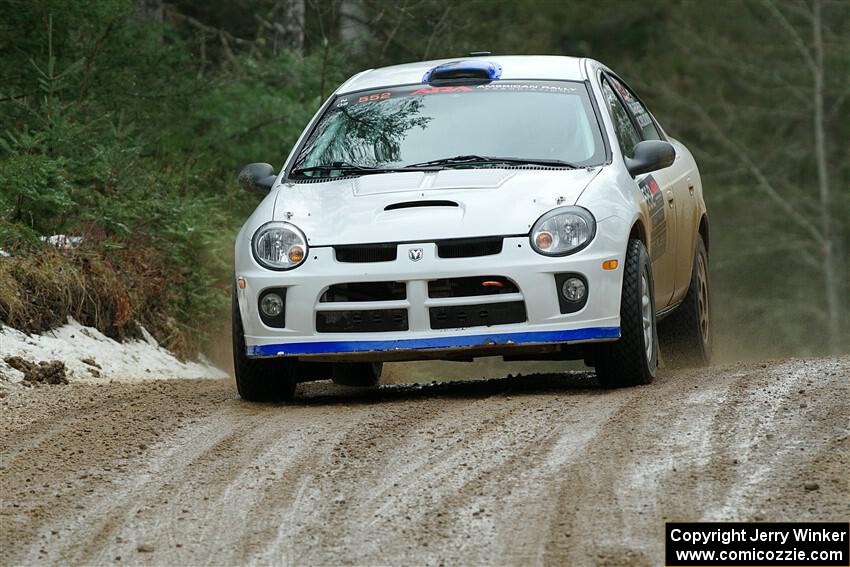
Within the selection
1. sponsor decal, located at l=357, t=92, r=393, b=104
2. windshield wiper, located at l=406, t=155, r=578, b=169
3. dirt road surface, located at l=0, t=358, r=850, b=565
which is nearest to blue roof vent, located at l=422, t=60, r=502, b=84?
sponsor decal, located at l=357, t=92, r=393, b=104

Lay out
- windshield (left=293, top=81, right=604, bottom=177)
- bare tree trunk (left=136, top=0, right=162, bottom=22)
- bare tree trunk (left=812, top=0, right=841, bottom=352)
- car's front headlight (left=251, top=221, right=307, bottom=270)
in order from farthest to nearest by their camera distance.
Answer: bare tree trunk (left=812, top=0, right=841, bottom=352) < bare tree trunk (left=136, top=0, right=162, bottom=22) < windshield (left=293, top=81, right=604, bottom=177) < car's front headlight (left=251, top=221, right=307, bottom=270)

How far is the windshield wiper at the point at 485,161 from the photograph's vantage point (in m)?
8.23

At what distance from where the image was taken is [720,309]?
1411 inches

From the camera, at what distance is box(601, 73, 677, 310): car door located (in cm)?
857

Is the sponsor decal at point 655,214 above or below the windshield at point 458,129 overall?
below

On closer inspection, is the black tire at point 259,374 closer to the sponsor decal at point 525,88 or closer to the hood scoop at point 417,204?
the hood scoop at point 417,204

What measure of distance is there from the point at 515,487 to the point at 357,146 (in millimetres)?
3485

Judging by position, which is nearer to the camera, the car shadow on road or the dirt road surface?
the dirt road surface

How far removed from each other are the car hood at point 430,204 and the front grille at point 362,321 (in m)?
0.35

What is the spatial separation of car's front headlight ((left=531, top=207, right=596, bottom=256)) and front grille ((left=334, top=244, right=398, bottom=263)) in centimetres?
70

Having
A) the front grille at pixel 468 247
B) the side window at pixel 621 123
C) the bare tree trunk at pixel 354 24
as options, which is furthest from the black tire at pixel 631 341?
the bare tree trunk at pixel 354 24

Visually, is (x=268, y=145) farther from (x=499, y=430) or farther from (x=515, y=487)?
(x=515, y=487)

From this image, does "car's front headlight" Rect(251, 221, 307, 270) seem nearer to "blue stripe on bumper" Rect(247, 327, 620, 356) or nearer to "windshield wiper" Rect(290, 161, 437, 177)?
"blue stripe on bumper" Rect(247, 327, 620, 356)

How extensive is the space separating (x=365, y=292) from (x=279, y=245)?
1.70 ft
